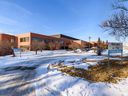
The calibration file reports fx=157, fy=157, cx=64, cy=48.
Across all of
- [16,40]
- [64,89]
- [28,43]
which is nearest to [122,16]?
[64,89]

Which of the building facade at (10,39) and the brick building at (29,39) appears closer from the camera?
the building facade at (10,39)

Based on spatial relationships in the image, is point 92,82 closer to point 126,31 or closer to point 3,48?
point 126,31

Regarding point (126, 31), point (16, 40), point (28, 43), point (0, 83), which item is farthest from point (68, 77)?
point (16, 40)

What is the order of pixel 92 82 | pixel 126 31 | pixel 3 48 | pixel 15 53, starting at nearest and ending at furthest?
pixel 92 82 → pixel 126 31 → pixel 15 53 → pixel 3 48

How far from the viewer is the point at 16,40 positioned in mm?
56688

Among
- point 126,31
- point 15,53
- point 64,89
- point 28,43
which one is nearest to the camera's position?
point 64,89

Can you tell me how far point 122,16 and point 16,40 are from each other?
48.6 metres

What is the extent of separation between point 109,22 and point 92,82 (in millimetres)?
7677

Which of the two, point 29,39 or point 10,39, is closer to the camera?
point 10,39

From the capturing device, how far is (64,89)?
7.01 m

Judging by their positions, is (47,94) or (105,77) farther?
(105,77)

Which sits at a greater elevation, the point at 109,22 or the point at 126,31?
the point at 109,22

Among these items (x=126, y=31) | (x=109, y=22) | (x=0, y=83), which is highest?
(x=109, y=22)

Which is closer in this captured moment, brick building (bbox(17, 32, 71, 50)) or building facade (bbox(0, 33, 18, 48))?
building facade (bbox(0, 33, 18, 48))
